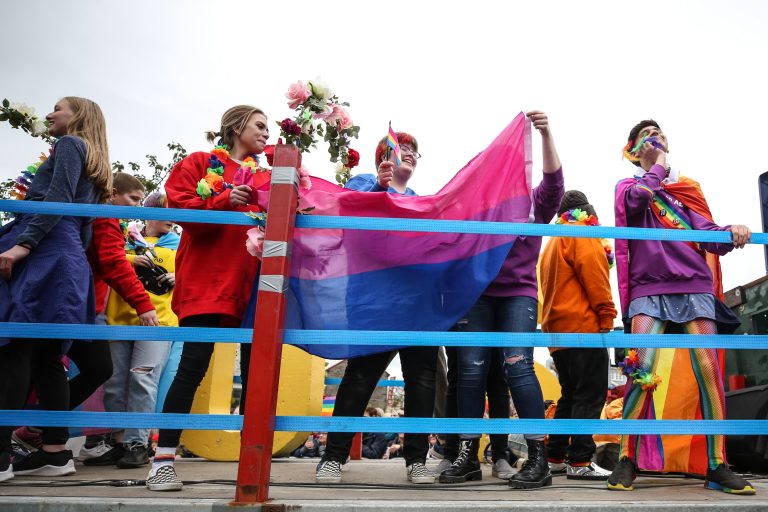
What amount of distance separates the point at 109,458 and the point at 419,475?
7.51 feet

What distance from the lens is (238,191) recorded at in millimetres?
3268

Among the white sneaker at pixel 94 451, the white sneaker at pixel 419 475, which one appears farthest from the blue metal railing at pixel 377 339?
the white sneaker at pixel 94 451

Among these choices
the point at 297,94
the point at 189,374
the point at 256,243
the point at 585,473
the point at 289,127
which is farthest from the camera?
the point at 585,473

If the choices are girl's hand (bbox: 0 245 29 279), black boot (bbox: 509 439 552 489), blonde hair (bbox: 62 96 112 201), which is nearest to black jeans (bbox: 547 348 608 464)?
black boot (bbox: 509 439 552 489)

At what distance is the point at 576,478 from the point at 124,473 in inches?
111

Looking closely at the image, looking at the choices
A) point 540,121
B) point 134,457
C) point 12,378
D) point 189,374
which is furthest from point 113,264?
point 540,121

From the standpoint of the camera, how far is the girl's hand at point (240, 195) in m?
3.27

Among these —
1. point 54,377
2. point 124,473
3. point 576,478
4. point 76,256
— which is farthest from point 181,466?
point 576,478

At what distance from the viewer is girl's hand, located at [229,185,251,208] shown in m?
3.27

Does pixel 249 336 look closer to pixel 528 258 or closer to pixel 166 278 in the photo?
pixel 528 258

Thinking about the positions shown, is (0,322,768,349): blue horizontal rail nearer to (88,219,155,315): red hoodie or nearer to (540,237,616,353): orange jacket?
(88,219,155,315): red hoodie

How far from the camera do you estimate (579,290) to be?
4711 millimetres

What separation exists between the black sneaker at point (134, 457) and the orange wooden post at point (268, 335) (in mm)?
1960

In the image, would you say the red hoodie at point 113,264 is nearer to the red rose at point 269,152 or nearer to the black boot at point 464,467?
the red rose at point 269,152
